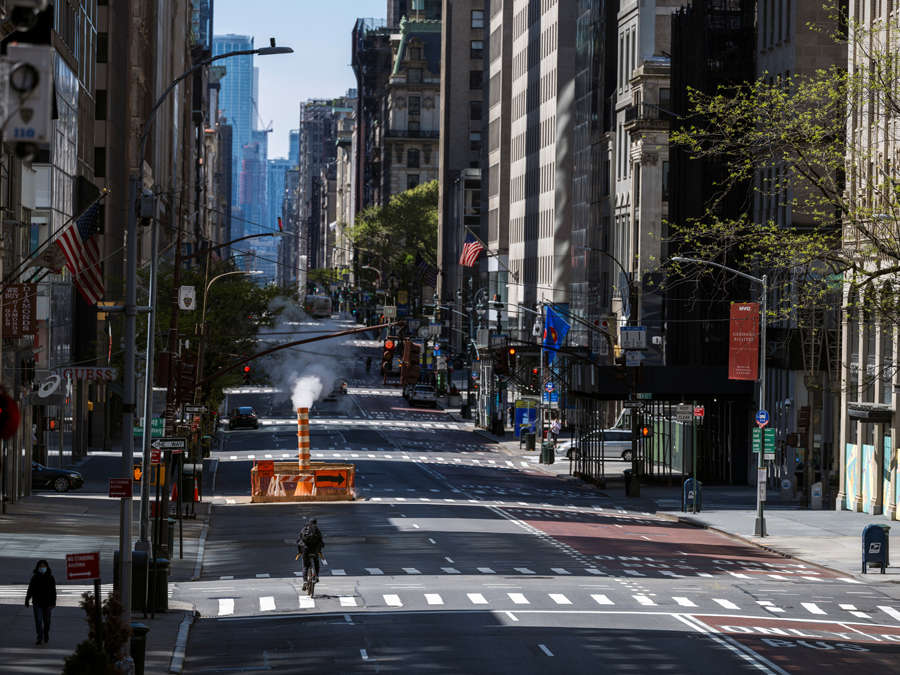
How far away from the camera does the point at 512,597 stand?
108ft

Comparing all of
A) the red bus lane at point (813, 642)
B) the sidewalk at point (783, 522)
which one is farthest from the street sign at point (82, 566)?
the sidewalk at point (783, 522)

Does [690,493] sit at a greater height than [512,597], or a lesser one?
greater

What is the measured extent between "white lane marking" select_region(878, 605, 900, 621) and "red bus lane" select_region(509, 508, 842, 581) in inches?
198

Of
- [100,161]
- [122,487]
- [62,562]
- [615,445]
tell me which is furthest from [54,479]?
[122,487]

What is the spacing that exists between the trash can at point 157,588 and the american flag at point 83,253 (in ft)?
30.0

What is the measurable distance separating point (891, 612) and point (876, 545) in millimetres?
6276

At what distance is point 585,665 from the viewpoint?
24547 millimetres

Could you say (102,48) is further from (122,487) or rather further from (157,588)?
(122,487)

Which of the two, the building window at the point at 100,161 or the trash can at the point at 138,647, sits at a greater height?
the building window at the point at 100,161

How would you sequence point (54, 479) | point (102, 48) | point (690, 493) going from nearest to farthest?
point (690, 493), point (54, 479), point (102, 48)

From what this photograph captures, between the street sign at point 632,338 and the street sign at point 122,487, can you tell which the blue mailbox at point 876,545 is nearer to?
the street sign at point 122,487

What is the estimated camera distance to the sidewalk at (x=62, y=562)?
85.0ft

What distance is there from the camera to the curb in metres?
25.1

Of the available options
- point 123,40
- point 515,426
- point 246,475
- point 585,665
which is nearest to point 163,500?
point 585,665
